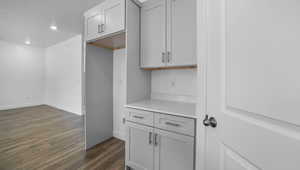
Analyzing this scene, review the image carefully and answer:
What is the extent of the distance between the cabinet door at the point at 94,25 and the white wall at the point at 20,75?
513cm

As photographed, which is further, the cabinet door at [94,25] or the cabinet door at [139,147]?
the cabinet door at [94,25]

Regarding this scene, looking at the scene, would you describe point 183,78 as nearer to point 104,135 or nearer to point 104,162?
point 104,162

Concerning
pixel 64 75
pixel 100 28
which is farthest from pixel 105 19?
pixel 64 75

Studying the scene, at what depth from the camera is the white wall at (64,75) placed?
13.1 ft

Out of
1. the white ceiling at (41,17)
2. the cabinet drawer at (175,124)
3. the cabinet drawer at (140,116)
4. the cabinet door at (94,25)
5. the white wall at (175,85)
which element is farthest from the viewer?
the white ceiling at (41,17)

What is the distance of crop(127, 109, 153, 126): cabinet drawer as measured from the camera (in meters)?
1.42

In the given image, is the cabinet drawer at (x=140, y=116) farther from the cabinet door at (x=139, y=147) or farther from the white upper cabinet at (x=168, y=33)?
the white upper cabinet at (x=168, y=33)

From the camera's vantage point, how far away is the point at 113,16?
170 cm

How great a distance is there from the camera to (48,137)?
2449 millimetres

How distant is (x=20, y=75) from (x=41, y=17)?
3.70m

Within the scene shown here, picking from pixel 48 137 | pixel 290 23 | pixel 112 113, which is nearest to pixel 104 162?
pixel 112 113

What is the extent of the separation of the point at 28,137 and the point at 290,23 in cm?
386

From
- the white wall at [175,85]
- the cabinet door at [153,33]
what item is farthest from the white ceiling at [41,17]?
the white wall at [175,85]

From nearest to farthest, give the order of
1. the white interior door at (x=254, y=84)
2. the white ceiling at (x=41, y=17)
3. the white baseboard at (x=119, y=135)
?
the white interior door at (x=254, y=84)
the white ceiling at (x=41, y=17)
the white baseboard at (x=119, y=135)
